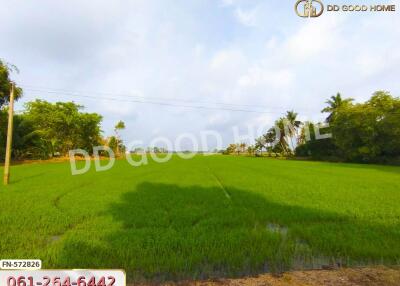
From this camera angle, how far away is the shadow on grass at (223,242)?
4277mm

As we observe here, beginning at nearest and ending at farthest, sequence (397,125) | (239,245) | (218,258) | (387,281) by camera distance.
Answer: (387,281), (218,258), (239,245), (397,125)

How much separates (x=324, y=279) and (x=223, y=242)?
1.92 meters

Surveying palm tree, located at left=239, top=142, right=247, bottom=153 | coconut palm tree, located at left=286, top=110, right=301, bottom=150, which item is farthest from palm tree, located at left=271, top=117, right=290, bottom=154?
palm tree, located at left=239, top=142, right=247, bottom=153

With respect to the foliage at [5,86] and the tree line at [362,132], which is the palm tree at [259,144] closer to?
the tree line at [362,132]

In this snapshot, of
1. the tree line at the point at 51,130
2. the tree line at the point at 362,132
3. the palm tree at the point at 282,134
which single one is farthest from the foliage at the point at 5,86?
the palm tree at the point at 282,134

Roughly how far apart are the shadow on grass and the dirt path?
0.32 meters

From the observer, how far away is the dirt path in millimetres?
3658

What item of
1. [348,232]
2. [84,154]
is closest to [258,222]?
[348,232]

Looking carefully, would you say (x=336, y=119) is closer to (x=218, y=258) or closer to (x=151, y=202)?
(x=151, y=202)

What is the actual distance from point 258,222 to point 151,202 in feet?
12.3

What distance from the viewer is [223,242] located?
5.27 m

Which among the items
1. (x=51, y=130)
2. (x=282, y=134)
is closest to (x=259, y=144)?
(x=282, y=134)

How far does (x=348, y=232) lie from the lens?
5.92 m

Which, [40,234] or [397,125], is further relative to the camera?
[397,125]
